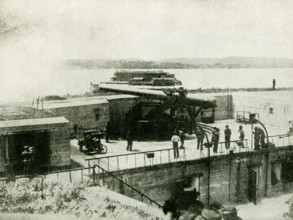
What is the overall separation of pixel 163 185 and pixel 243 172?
497cm

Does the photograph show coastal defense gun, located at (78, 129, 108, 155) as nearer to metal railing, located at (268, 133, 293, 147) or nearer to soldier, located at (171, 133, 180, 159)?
soldier, located at (171, 133, 180, 159)

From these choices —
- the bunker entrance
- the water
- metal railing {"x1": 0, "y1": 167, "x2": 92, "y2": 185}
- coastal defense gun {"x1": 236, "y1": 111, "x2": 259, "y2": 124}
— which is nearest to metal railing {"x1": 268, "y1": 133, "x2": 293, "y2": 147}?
coastal defense gun {"x1": 236, "y1": 111, "x2": 259, "y2": 124}

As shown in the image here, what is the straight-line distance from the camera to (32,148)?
15.1m

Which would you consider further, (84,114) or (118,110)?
(118,110)

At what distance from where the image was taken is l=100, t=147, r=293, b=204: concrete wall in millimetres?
16859

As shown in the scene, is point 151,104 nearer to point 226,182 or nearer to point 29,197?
point 226,182

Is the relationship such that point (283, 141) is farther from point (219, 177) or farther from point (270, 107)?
point (270, 107)

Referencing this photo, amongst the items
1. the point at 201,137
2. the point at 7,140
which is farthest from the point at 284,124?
the point at 7,140

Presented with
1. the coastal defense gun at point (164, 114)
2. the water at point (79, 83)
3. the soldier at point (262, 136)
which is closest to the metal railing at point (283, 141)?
the soldier at point (262, 136)

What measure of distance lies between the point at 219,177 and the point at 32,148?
9117mm

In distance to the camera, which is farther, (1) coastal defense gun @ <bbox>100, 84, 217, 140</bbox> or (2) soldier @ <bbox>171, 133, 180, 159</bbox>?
(1) coastal defense gun @ <bbox>100, 84, 217, 140</bbox>

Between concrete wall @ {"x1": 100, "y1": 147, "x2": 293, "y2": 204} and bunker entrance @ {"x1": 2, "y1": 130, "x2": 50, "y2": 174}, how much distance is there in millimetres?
2703

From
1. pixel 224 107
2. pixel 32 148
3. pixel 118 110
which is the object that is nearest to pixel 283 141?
pixel 118 110

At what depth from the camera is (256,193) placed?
68.0 feet
